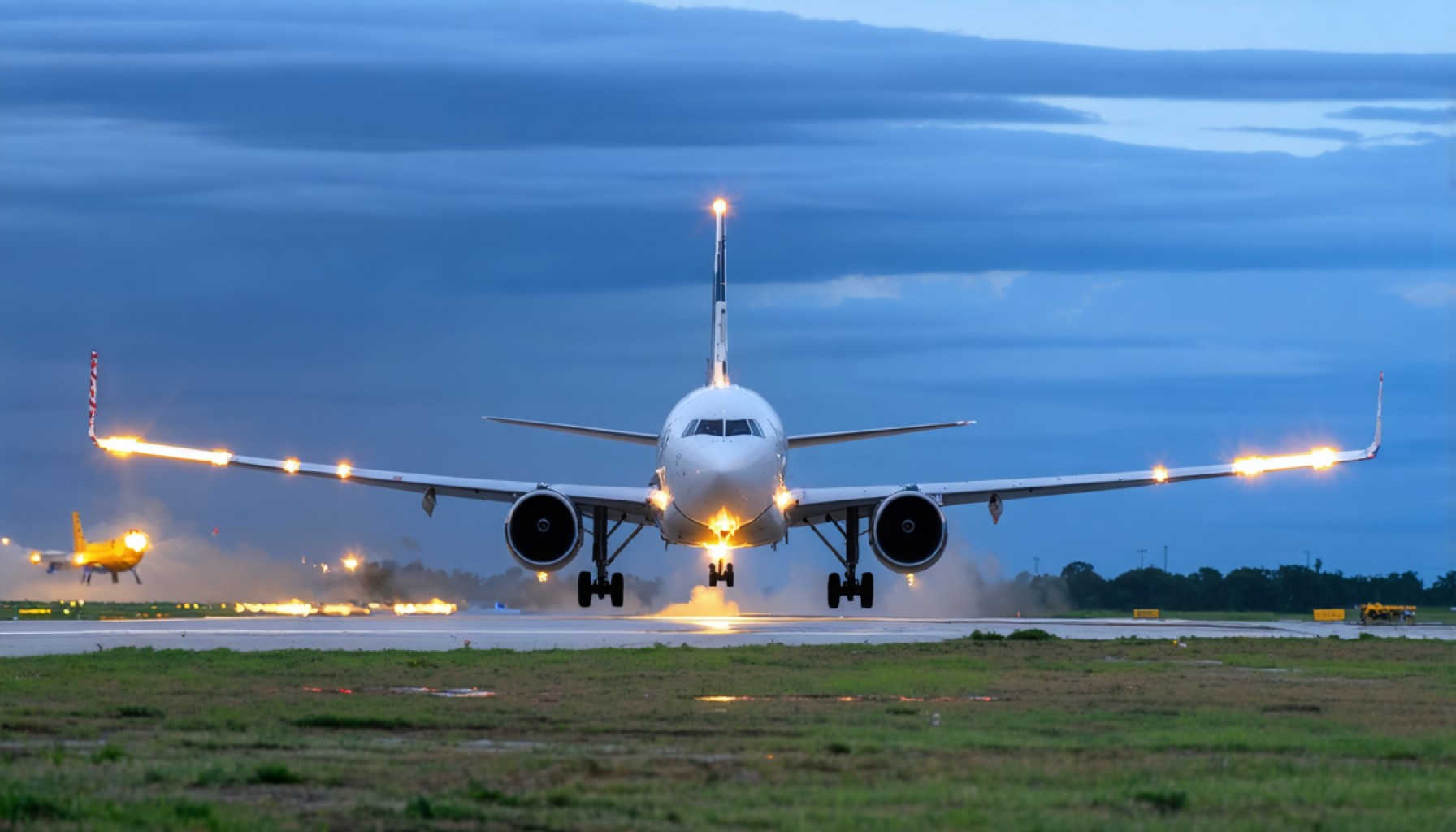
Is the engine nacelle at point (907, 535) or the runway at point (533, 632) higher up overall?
the engine nacelle at point (907, 535)

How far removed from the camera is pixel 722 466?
135 ft

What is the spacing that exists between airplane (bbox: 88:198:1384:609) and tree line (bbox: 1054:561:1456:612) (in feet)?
121

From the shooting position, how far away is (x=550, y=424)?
44438 millimetres

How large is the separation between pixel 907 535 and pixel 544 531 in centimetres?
867

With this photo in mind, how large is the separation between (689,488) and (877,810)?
29.8 meters

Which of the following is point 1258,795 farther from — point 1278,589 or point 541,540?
point 1278,589

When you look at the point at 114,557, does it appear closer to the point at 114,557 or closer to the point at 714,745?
the point at 114,557

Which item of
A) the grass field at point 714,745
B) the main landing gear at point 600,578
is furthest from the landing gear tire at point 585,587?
the grass field at point 714,745

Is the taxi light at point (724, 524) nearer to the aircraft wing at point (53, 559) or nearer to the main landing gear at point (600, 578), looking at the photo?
the main landing gear at point (600, 578)

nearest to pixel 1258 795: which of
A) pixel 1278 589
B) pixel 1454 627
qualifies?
pixel 1454 627

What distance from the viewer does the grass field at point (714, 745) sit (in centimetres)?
1202

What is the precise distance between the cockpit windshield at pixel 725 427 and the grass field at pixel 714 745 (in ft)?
42.8

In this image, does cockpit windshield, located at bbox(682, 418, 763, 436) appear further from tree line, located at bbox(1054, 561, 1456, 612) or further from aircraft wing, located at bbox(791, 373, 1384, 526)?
tree line, located at bbox(1054, 561, 1456, 612)

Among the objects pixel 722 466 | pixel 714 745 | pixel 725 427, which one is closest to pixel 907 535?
pixel 725 427
